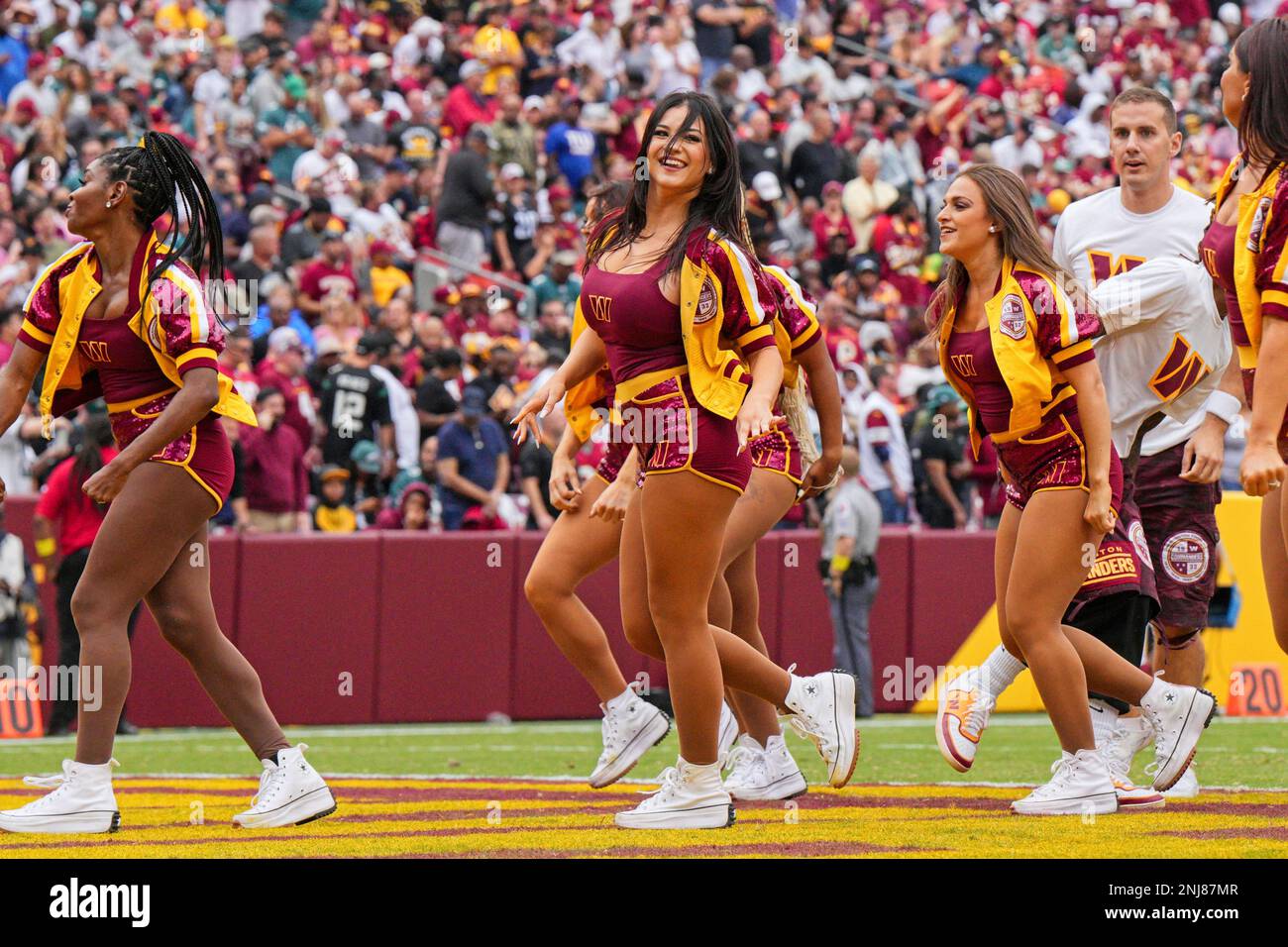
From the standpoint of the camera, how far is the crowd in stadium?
1394cm

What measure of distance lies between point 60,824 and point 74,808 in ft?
0.22

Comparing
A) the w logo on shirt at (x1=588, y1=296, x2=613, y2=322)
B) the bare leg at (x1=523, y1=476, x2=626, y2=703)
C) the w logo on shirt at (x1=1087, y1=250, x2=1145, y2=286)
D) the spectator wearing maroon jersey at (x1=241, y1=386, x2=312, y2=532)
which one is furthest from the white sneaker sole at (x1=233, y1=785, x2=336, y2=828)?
the spectator wearing maroon jersey at (x1=241, y1=386, x2=312, y2=532)

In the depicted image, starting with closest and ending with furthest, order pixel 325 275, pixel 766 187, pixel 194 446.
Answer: pixel 194 446 → pixel 325 275 → pixel 766 187

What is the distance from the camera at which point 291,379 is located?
546 inches

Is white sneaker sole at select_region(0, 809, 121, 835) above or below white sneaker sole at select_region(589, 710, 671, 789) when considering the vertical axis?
below

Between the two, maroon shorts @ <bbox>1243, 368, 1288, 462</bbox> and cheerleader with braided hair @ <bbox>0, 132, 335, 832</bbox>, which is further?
cheerleader with braided hair @ <bbox>0, 132, 335, 832</bbox>

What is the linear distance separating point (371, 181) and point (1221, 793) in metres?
12.0

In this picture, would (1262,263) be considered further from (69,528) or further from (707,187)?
(69,528)

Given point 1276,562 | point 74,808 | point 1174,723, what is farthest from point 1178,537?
point 74,808

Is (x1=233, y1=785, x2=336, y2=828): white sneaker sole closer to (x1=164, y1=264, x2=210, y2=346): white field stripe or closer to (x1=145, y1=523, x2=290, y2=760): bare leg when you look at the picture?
(x1=145, y1=523, x2=290, y2=760): bare leg

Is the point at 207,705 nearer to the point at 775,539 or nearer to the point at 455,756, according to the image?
the point at 455,756

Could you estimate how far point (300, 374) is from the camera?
1409cm

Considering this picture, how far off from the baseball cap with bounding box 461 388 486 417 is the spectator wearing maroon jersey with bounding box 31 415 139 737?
9.60 ft

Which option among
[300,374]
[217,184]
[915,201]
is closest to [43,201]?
[217,184]
